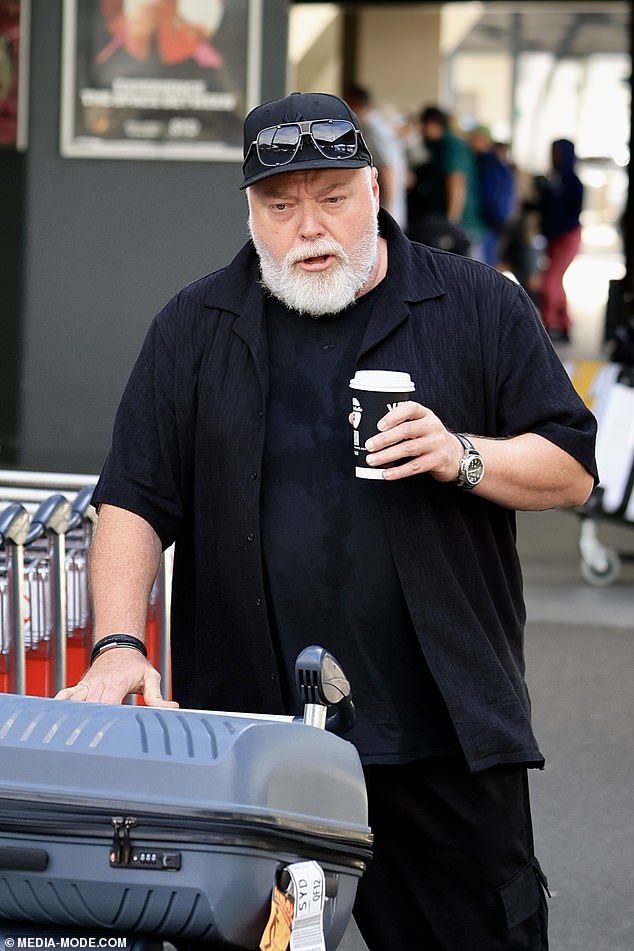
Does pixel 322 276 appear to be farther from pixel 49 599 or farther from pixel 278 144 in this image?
pixel 49 599

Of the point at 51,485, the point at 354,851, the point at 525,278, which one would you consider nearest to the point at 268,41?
the point at 51,485

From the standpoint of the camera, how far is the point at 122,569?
118 inches

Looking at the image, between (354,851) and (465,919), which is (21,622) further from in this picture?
(354,851)

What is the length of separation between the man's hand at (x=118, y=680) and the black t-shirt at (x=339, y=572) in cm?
26

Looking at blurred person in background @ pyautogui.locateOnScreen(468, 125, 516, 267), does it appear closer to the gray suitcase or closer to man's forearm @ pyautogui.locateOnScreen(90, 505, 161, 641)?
man's forearm @ pyautogui.locateOnScreen(90, 505, 161, 641)

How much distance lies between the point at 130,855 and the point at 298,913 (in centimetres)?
23

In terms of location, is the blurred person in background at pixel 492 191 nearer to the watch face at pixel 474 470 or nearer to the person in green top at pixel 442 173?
the person in green top at pixel 442 173

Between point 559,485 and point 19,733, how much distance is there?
1122 millimetres

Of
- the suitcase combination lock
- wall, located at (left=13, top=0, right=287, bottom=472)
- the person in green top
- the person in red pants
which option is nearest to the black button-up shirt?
the suitcase combination lock

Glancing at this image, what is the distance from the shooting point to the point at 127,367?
1023cm

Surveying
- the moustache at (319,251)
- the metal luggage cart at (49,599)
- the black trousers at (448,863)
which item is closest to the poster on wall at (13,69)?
the metal luggage cart at (49,599)

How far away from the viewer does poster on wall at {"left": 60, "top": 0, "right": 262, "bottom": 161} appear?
9.74 metres

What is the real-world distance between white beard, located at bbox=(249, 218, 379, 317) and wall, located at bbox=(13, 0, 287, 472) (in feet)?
22.8

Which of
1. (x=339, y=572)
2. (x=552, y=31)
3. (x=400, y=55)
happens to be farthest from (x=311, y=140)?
(x=552, y=31)
